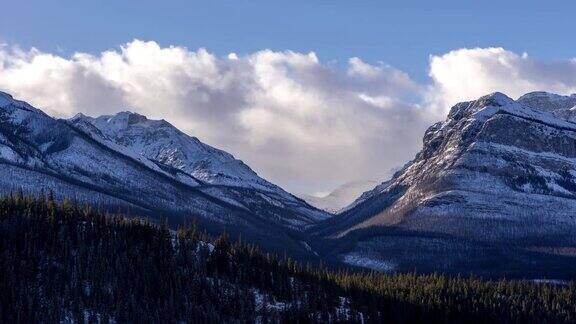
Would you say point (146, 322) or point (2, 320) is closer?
point (2, 320)

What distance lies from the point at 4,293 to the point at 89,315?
17980 mm

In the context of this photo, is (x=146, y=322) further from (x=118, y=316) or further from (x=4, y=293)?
(x=4, y=293)

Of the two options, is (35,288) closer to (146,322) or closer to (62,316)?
(62,316)

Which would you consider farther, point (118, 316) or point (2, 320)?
point (118, 316)

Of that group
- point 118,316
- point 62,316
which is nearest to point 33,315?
point 62,316

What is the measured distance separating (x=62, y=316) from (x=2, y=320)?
1275cm

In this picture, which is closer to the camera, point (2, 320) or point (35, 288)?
point (2, 320)

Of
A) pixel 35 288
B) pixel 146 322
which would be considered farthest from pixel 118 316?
pixel 35 288

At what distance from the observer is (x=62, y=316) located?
192m

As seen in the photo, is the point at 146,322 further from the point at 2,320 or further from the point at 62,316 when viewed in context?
the point at 2,320

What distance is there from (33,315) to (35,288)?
12.0 meters

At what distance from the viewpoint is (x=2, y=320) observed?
18362 centimetres

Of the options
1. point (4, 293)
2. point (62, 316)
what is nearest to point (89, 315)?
point (62, 316)

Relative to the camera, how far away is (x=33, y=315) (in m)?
188
